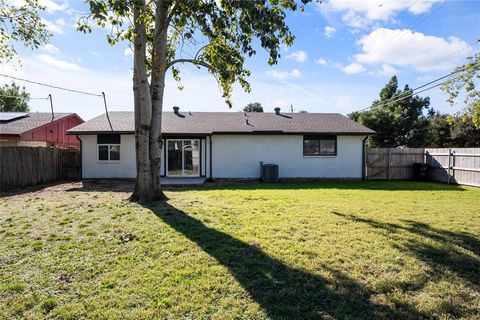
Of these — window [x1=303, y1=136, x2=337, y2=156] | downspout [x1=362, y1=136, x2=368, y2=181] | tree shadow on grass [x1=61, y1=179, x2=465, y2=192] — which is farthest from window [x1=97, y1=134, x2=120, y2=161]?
downspout [x1=362, y1=136, x2=368, y2=181]

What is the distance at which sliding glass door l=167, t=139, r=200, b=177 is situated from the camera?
53.3 ft

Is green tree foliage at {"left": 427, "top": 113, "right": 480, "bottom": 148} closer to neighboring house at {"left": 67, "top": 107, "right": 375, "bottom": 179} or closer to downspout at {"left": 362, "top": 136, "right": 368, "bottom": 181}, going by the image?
downspout at {"left": 362, "top": 136, "right": 368, "bottom": 181}

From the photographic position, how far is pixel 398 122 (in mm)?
27516

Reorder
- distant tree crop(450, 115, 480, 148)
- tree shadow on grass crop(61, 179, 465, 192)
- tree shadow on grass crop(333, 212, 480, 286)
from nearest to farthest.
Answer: tree shadow on grass crop(333, 212, 480, 286) < tree shadow on grass crop(61, 179, 465, 192) < distant tree crop(450, 115, 480, 148)

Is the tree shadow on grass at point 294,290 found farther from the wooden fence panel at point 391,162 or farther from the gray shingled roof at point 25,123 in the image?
the gray shingled roof at point 25,123

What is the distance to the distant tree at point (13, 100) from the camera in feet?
125

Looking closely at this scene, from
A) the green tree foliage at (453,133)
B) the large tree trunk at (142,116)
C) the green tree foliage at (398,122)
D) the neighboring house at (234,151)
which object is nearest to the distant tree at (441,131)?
the green tree foliage at (453,133)

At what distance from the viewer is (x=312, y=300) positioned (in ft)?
10.5

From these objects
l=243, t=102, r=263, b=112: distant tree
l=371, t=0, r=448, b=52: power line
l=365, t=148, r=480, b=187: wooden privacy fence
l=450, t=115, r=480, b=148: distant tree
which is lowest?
l=365, t=148, r=480, b=187: wooden privacy fence

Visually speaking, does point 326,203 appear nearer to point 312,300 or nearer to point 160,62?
point 312,300

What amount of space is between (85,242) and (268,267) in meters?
3.21

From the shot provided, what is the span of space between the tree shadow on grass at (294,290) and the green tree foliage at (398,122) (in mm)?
25872

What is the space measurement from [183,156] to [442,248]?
13235mm

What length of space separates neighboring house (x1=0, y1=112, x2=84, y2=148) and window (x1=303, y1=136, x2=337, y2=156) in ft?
54.6
